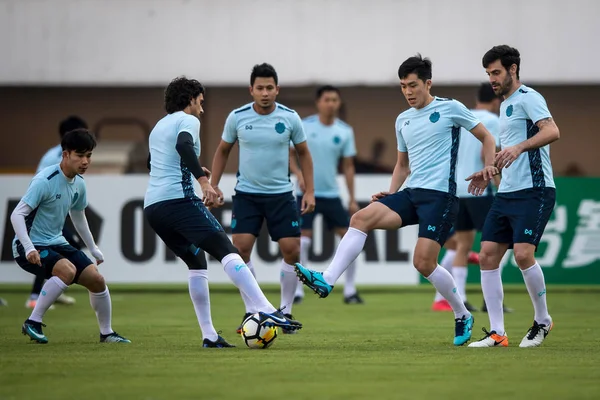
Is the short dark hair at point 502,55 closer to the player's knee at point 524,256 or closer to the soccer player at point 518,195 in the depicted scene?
the soccer player at point 518,195

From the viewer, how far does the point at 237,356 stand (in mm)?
8289

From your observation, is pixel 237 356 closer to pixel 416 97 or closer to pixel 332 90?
pixel 416 97

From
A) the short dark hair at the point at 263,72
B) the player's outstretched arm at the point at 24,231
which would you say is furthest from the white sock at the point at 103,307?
the short dark hair at the point at 263,72

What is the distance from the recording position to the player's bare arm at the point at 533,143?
8.63 meters

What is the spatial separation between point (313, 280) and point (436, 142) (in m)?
1.53

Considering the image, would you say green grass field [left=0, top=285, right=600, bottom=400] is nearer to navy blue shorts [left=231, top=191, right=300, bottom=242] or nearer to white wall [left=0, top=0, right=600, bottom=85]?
navy blue shorts [left=231, top=191, right=300, bottom=242]

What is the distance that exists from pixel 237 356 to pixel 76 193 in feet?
7.89

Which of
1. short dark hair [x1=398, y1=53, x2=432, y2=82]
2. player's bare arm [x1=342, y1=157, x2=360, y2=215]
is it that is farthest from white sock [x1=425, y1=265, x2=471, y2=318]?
player's bare arm [x1=342, y1=157, x2=360, y2=215]

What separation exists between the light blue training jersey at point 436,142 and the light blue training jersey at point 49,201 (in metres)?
2.76

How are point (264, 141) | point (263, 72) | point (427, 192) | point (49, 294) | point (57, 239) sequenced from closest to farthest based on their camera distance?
point (427, 192) < point (49, 294) < point (57, 239) < point (263, 72) < point (264, 141)

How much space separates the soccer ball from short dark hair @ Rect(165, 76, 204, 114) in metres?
1.69

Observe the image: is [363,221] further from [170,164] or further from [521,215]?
[170,164]

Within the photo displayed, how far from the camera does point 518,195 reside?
9.20 metres

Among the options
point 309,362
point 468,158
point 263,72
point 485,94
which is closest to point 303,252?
point 468,158
